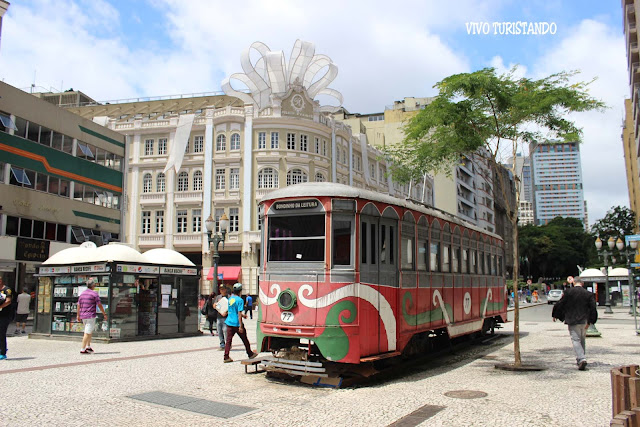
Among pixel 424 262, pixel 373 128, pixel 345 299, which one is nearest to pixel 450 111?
pixel 424 262

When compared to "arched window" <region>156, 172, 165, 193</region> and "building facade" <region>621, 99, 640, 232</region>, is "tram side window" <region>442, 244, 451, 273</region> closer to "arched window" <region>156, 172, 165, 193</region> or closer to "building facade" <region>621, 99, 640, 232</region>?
"arched window" <region>156, 172, 165, 193</region>

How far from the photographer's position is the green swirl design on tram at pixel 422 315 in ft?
34.8

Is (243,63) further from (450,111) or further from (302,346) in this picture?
(302,346)

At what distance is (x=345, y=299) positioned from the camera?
30.8 feet

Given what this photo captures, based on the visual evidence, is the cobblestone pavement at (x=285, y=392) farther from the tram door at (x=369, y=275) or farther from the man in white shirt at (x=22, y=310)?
the man in white shirt at (x=22, y=310)

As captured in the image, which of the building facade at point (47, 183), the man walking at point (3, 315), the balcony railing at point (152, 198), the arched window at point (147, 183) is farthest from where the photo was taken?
the arched window at point (147, 183)

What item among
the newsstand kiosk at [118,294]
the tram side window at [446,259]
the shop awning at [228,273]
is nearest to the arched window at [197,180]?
the shop awning at [228,273]

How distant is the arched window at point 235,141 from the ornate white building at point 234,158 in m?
0.08

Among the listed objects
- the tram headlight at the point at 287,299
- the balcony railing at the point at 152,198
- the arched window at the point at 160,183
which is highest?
the arched window at the point at 160,183

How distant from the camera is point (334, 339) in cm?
920

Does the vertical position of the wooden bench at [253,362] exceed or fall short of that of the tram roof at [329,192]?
it falls short

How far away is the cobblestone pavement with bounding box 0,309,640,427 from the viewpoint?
7102 mm

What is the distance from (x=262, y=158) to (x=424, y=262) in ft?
115

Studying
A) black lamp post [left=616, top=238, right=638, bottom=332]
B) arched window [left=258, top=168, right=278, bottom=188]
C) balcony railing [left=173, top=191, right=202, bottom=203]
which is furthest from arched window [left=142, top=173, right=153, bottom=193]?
black lamp post [left=616, top=238, right=638, bottom=332]
